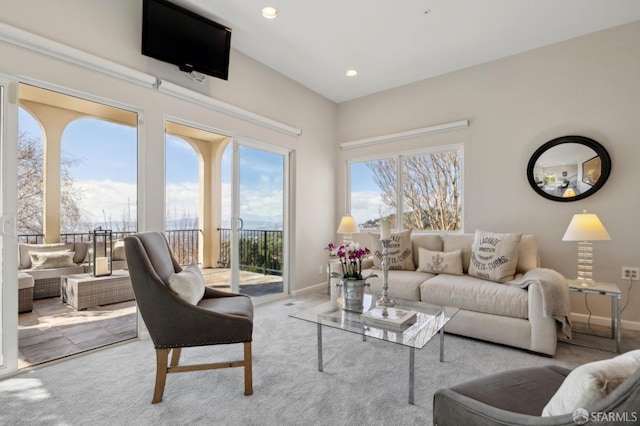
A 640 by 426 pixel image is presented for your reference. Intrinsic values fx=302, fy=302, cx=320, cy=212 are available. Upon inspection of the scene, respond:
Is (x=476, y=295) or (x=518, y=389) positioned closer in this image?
(x=518, y=389)

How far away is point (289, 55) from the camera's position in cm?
357

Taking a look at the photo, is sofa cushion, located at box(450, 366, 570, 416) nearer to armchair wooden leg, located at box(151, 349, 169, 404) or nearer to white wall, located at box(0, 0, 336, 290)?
armchair wooden leg, located at box(151, 349, 169, 404)

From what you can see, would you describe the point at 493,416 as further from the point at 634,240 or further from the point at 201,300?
the point at 634,240

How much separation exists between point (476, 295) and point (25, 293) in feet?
14.8

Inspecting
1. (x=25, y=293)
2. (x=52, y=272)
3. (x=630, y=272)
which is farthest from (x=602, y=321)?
(x=52, y=272)

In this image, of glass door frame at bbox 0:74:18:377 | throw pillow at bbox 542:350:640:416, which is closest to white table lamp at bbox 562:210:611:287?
throw pillow at bbox 542:350:640:416

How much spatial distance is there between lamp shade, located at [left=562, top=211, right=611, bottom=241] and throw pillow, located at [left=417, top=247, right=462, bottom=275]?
0.96m

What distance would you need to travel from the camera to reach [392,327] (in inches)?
75.0

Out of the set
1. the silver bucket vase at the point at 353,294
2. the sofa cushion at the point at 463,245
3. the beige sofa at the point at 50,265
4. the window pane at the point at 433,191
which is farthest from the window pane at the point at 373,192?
the beige sofa at the point at 50,265

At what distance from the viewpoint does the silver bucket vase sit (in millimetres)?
2258

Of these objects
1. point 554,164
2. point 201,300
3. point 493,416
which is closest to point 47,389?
point 201,300

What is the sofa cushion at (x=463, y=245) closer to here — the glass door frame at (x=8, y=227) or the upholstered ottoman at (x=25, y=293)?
the glass door frame at (x=8, y=227)

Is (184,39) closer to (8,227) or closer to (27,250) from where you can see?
(8,227)

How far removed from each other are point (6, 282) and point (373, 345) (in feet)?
8.85
